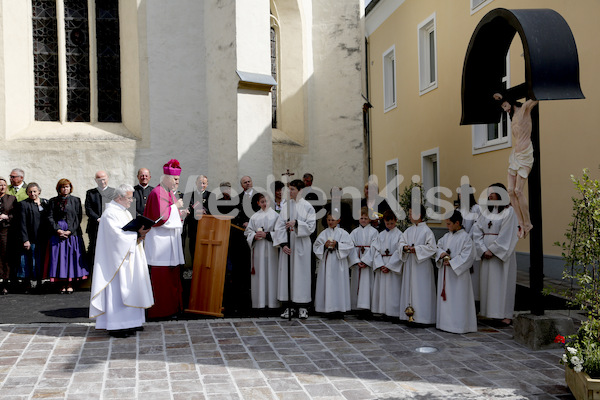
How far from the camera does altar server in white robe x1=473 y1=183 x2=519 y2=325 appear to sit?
8.00 meters

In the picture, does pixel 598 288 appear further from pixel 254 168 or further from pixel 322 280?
pixel 254 168

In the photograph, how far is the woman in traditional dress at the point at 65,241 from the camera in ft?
31.9

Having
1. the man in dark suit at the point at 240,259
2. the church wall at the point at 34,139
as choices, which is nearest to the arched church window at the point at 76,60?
the church wall at the point at 34,139

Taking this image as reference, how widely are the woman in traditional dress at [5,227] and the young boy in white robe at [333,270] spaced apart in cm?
514

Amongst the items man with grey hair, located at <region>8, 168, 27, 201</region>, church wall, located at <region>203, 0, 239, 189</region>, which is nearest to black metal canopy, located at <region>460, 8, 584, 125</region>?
church wall, located at <region>203, 0, 239, 189</region>

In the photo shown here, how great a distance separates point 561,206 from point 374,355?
682 cm

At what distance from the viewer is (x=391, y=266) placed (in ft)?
26.7

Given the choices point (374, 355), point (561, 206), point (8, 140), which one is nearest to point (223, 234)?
point (374, 355)

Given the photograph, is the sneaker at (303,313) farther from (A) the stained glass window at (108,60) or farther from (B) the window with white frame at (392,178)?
(B) the window with white frame at (392,178)

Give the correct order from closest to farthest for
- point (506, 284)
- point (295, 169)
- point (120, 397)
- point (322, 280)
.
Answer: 1. point (120, 397)
2. point (506, 284)
3. point (322, 280)
4. point (295, 169)

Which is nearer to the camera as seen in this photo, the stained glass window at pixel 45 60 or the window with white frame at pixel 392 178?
the stained glass window at pixel 45 60

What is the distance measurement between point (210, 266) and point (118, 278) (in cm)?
160

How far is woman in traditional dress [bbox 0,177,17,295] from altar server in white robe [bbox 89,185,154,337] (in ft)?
11.3

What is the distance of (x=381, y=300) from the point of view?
324 inches
